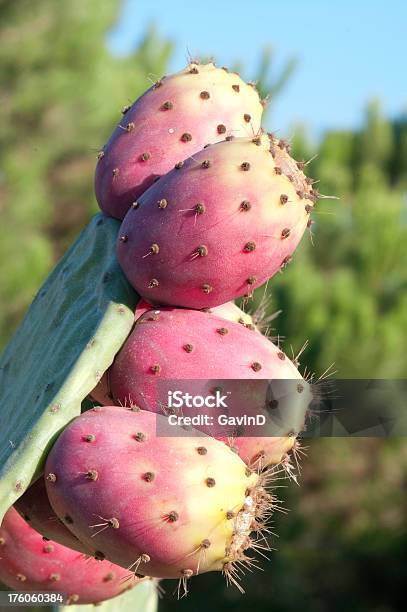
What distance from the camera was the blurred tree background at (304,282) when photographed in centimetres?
664

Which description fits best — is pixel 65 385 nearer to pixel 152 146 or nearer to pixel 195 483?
pixel 195 483

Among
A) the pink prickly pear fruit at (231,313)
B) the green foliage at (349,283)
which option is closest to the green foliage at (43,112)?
the green foliage at (349,283)

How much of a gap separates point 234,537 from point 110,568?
27 centimetres

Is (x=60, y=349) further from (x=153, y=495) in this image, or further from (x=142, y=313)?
(x=153, y=495)

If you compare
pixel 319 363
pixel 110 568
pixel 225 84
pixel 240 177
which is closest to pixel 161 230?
pixel 240 177

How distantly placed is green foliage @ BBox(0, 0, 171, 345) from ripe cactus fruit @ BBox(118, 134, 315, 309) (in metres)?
6.17

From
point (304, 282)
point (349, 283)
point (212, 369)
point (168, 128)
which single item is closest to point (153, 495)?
point (212, 369)

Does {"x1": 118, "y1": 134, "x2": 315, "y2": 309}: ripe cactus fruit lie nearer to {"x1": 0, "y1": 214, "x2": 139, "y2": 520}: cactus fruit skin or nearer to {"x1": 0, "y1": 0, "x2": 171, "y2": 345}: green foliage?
{"x1": 0, "y1": 214, "x2": 139, "y2": 520}: cactus fruit skin

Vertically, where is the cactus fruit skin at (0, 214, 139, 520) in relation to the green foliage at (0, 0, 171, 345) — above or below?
above

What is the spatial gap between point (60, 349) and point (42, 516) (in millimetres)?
178

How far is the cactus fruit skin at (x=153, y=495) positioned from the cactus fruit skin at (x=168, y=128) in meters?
0.32

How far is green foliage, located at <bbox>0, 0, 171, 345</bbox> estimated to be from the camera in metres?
7.38

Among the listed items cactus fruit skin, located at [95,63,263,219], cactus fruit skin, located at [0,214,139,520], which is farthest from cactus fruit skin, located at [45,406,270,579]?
cactus fruit skin, located at [95,63,263,219]

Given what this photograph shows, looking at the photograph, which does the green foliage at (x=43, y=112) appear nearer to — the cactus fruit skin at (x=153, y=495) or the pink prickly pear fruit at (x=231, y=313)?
the pink prickly pear fruit at (x=231, y=313)
